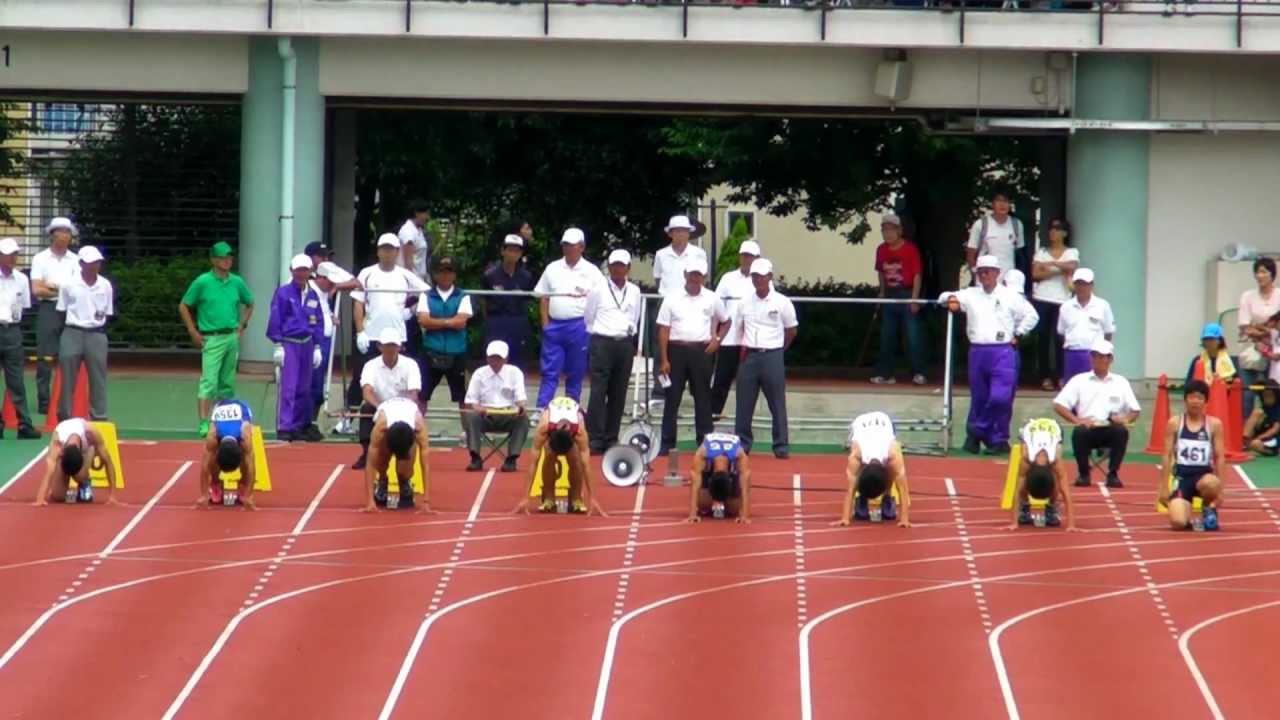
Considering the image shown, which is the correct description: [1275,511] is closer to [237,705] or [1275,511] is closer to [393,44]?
[237,705]

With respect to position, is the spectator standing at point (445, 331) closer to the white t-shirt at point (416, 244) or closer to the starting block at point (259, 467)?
the starting block at point (259, 467)

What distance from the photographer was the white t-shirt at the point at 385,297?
2108cm

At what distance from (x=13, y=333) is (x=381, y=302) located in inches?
127

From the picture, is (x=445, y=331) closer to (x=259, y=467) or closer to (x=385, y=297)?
(x=385, y=297)

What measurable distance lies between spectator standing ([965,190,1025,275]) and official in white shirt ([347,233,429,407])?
18.8ft

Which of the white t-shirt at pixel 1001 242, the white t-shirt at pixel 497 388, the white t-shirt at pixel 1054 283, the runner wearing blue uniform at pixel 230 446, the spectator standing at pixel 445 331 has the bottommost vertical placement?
the runner wearing blue uniform at pixel 230 446

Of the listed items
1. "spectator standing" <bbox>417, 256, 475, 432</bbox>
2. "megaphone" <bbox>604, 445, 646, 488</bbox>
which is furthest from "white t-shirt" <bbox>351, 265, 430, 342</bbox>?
"megaphone" <bbox>604, 445, 646, 488</bbox>

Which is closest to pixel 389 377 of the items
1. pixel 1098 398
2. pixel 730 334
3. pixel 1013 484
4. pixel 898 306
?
pixel 730 334

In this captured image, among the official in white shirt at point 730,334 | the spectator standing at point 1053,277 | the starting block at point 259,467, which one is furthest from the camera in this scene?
the spectator standing at point 1053,277

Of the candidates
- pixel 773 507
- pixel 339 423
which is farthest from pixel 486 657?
pixel 339 423

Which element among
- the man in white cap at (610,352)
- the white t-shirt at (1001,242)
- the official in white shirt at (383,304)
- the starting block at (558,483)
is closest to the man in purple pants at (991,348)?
the white t-shirt at (1001,242)

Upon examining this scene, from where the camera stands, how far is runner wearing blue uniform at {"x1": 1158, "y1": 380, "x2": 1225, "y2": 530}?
18.3m

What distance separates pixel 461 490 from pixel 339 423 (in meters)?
2.68

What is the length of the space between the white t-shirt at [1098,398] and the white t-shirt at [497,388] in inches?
172
